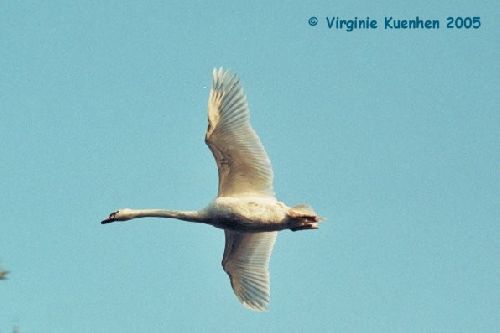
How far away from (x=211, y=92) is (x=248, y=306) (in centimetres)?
502

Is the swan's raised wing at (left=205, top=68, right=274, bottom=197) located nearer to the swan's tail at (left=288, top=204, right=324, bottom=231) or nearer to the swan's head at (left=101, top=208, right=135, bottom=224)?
the swan's tail at (left=288, top=204, right=324, bottom=231)

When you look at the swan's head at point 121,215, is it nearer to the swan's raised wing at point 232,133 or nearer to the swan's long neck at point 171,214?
the swan's long neck at point 171,214

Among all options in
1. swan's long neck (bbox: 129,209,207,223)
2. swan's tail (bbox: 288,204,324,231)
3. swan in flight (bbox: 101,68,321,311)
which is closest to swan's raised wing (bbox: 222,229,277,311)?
swan in flight (bbox: 101,68,321,311)

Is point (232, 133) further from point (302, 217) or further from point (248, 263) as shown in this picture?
point (248, 263)

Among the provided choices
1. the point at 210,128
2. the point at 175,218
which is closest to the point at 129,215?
the point at 175,218

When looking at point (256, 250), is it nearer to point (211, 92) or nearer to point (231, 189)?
point (231, 189)

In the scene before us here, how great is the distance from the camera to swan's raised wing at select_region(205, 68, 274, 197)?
25.7 m

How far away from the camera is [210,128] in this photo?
25.7m

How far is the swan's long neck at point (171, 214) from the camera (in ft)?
86.0

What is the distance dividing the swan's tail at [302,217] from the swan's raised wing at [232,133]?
1122 millimetres

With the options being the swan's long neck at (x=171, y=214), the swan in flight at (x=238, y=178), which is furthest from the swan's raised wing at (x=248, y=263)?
the swan's long neck at (x=171, y=214)

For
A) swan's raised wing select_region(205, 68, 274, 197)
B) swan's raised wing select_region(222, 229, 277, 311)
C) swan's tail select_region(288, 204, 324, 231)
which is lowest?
swan's raised wing select_region(222, 229, 277, 311)

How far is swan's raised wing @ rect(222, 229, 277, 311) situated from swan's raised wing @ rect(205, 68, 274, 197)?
195cm

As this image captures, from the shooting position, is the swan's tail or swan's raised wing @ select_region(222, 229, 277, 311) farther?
swan's raised wing @ select_region(222, 229, 277, 311)
